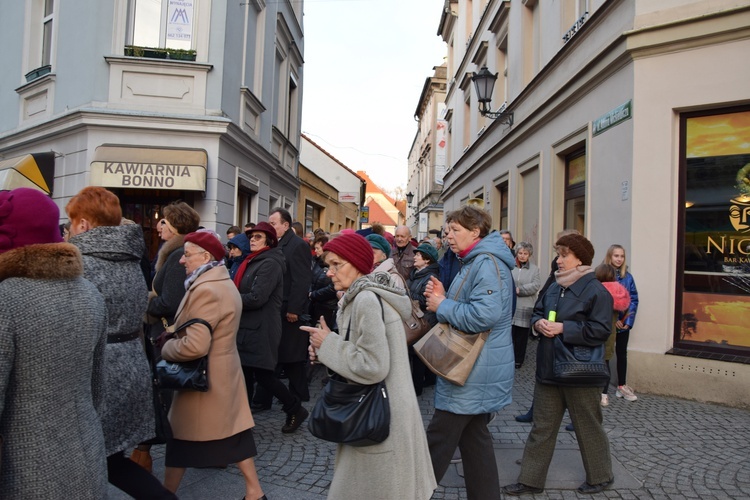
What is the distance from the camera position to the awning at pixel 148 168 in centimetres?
888

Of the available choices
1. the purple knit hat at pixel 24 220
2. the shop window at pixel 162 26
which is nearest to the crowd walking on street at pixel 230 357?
the purple knit hat at pixel 24 220

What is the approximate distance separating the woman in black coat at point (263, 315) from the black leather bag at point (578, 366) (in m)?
2.34

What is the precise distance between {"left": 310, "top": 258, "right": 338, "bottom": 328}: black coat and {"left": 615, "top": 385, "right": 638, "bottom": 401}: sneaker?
139 inches

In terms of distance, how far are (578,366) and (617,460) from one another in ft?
4.21

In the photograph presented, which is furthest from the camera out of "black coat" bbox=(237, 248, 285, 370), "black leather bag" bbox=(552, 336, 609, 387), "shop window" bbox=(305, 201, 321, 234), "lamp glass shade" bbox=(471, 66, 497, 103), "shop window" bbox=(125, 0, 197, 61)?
"shop window" bbox=(305, 201, 321, 234)

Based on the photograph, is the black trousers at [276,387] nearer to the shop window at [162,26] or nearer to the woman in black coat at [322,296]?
the woman in black coat at [322,296]

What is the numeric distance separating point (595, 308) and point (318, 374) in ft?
14.9

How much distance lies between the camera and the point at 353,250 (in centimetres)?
254

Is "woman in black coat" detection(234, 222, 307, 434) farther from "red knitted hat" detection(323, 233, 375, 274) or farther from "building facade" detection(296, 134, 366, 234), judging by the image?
"building facade" detection(296, 134, 366, 234)

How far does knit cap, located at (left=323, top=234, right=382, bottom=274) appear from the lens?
8.27 ft

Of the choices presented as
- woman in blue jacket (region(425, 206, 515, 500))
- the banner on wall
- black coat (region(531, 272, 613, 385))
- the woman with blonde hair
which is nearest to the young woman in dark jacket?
black coat (region(531, 272, 613, 385))

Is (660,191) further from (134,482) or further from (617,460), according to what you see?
(134,482)

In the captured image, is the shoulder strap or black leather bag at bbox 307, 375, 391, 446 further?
the shoulder strap

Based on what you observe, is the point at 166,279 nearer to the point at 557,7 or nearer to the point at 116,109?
the point at 116,109
